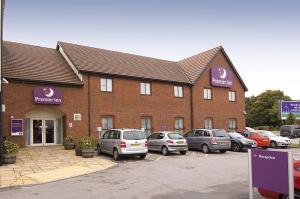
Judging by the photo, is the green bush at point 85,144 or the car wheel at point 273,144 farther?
the car wheel at point 273,144

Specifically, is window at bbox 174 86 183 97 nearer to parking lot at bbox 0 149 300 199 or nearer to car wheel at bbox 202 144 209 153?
car wheel at bbox 202 144 209 153

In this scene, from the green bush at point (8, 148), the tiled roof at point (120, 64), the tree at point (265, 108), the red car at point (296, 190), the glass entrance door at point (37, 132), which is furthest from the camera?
the tree at point (265, 108)

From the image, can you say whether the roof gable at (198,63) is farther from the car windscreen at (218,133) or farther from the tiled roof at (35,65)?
the tiled roof at (35,65)

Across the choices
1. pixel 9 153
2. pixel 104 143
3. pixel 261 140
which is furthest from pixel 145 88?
pixel 9 153

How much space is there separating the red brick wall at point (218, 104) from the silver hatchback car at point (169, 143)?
10.2 m

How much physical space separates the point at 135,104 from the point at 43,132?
24.5ft

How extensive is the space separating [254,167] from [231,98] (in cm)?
2828

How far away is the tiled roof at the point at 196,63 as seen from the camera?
32625 mm

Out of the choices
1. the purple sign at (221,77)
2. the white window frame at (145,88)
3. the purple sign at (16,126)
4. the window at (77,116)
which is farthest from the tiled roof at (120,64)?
the purple sign at (16,126)

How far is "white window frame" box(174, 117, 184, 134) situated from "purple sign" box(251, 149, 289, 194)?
22.5 m

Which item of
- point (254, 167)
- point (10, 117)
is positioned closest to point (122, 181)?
point (254, 167)

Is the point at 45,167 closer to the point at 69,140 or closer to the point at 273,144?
the point at 69,140

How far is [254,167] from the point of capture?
26.5 ft

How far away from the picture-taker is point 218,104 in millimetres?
34000
